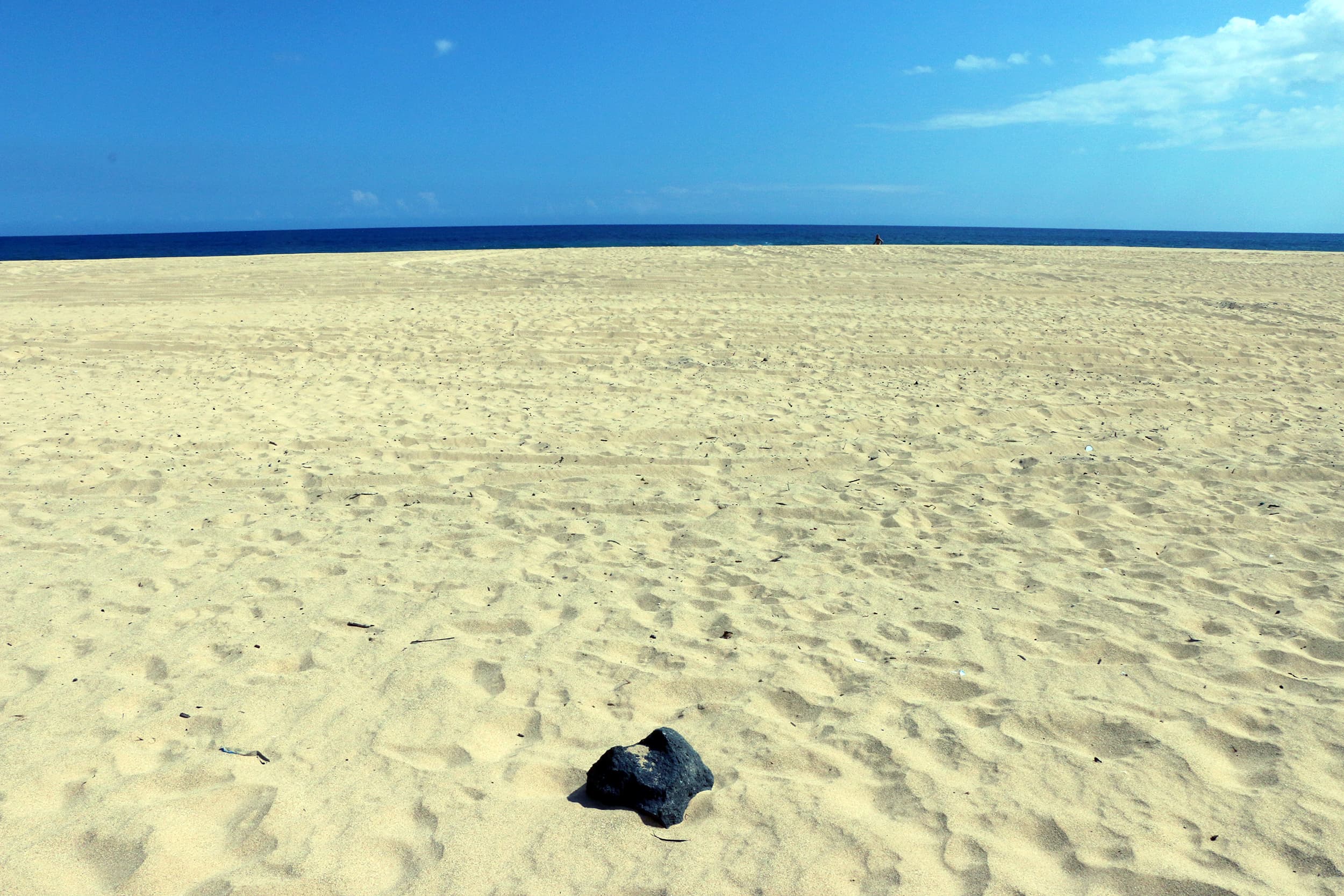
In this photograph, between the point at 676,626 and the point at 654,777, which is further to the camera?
the point at 676,626

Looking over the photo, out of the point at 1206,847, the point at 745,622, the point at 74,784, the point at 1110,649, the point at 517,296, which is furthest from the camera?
the point at 517,296

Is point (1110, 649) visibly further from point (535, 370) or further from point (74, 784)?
point (535, 370)

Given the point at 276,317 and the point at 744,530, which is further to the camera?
the point at 276,317

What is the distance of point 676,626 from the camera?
3.53 m

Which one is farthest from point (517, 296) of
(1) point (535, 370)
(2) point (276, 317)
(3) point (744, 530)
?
(3) point (744, 530)

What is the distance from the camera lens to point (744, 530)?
4.55 meters

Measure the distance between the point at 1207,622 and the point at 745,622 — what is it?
1.89m

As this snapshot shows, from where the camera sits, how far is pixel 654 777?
7.90 feet

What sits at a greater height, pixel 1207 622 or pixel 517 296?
pixel 517 296

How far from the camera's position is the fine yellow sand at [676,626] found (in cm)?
231

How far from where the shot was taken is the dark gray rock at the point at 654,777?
7.84ft

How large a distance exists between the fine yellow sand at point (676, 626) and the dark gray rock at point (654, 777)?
0.06 metres

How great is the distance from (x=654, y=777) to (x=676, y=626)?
1.14 metres

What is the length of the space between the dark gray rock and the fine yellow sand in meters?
0.06
